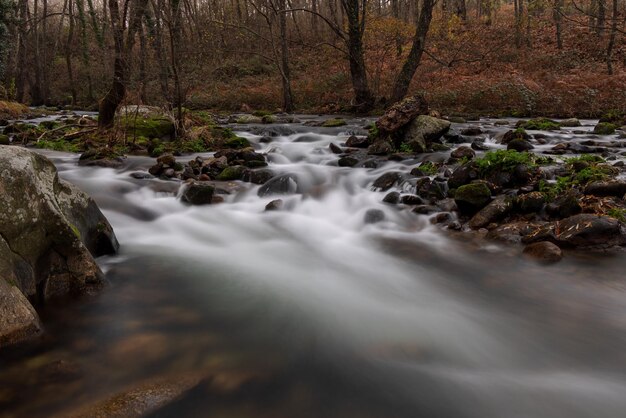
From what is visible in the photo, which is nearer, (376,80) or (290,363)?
(290,363)

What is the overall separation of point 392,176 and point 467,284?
12.3 feet

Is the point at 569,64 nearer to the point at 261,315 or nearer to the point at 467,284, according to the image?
the point at 467,284

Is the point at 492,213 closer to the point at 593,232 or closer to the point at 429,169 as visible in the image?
the point at 593,232

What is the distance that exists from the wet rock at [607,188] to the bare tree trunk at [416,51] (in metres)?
11.4

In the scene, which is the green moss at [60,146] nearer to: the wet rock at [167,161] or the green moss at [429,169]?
the wet rock at [167,161]

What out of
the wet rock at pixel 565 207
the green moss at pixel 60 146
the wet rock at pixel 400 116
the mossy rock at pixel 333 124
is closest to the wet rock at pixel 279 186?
the wet rock at pixel 400 116

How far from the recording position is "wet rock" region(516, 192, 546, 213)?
20.0 feet

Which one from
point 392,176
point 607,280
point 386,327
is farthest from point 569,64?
point 386,327

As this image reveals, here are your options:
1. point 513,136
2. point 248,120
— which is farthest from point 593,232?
point 248,120

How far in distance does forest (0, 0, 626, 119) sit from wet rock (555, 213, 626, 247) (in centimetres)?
744

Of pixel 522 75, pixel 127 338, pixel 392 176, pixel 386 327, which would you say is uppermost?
pixel 522 75

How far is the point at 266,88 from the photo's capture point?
2533 cm

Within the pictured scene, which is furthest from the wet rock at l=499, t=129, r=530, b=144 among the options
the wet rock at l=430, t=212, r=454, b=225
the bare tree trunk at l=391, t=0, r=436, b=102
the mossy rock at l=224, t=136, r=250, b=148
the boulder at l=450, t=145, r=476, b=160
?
the mossy rock at l=224, t=136, r=250, b=148

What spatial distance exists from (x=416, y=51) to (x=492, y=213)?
12.0 m
